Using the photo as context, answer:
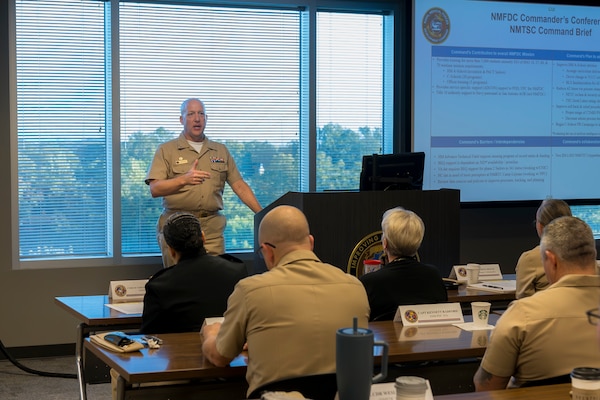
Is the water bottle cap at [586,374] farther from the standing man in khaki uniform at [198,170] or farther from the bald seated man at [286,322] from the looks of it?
the standing man in khaki uniform at [198,170]

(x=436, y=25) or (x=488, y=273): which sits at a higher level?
Result: (x=436, y=25)

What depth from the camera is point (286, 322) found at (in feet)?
9.05

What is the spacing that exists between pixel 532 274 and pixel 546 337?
1.45 meters

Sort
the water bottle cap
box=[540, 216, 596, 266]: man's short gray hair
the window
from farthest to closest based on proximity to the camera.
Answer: the window, box=[540, 216, 596, 266]: man's short gray hair, the water bottle cap

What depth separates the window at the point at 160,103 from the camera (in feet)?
21.2

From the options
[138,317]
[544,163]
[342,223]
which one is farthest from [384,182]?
[544,163]

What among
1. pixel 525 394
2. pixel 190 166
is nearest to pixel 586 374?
pixel 525 394

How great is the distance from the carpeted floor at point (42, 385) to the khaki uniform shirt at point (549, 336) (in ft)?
10.7

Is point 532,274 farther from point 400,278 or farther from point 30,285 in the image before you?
point 30,285

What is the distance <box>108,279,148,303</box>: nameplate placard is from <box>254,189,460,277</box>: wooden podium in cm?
115

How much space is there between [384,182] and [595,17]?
3413 millimetres

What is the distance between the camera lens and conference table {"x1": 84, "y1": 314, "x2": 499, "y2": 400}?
9.09 feet

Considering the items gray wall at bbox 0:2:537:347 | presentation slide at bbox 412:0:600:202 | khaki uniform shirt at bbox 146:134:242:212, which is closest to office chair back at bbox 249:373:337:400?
khaki uniform shirt at bbox 146:134:242:212

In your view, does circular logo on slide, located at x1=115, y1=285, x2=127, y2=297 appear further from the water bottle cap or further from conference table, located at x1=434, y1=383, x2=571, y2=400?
the water bottle cap
